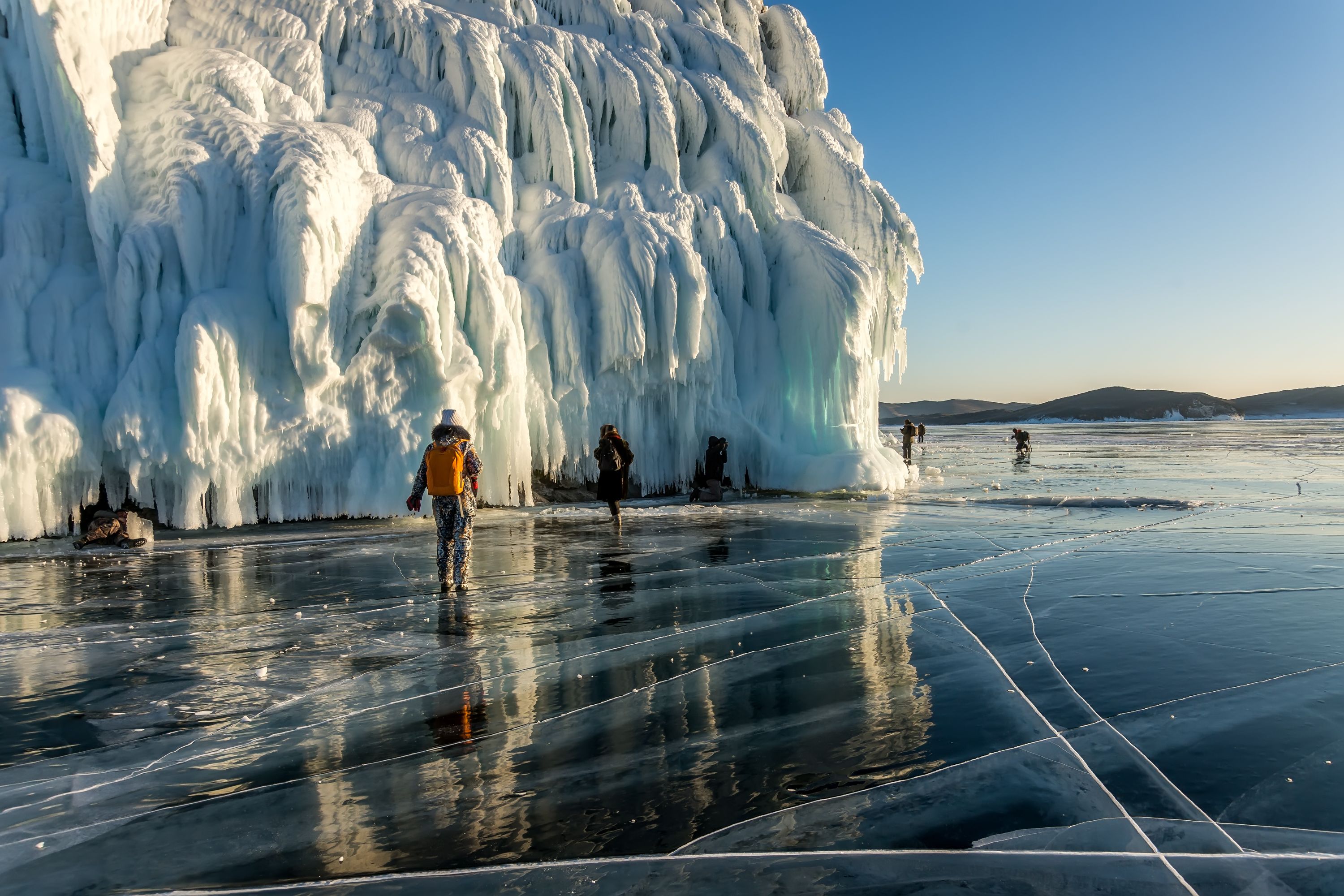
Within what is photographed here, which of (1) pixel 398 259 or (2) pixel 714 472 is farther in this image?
(2) pixel 714 472

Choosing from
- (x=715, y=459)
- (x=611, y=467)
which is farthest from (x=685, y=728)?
(x=715, y=459)

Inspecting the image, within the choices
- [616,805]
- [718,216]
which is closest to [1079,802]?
[616,805]

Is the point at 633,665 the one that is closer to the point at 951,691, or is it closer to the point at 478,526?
the point at 951,691

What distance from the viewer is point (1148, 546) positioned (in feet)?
33.7

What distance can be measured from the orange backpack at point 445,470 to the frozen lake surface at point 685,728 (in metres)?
1.04

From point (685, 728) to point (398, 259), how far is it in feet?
37.1

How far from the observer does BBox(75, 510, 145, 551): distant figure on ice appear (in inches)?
444

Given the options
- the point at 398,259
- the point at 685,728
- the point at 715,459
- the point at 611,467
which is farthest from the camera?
the point at 715,459

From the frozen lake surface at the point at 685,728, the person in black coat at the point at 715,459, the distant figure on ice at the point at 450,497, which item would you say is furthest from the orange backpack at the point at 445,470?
the person in black coat at the point at 715,459

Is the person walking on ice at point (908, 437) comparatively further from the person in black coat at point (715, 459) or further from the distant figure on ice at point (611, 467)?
the distant figure on ice at point (611, 467)

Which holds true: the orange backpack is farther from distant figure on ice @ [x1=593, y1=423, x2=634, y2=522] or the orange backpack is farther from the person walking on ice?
the person walking on ice

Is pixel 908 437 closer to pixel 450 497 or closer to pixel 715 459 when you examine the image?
pixel 715 459

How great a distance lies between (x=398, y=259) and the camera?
537 inches

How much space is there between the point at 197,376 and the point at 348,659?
829cm
